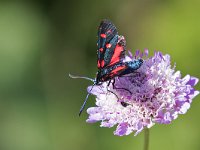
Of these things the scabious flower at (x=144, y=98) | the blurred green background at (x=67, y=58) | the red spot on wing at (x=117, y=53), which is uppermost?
the blurred green background at (x=67, y=58)

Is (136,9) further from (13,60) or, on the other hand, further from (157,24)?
(13,60)

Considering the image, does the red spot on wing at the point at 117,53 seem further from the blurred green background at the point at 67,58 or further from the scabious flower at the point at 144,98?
the blurred green background at the point at 67,58

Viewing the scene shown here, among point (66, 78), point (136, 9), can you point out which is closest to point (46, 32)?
point (66, 78)

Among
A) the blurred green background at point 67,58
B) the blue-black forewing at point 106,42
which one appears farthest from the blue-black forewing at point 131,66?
the blurred green background at point 67,58

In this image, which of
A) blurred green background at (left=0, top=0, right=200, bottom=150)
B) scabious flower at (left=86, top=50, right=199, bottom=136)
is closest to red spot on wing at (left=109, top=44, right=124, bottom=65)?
scabious flower at (left=86, top=50, right=199, bottom=136)

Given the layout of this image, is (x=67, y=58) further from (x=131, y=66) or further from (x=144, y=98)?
(x=131, y=66)

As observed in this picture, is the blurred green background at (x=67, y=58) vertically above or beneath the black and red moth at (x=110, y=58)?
above
